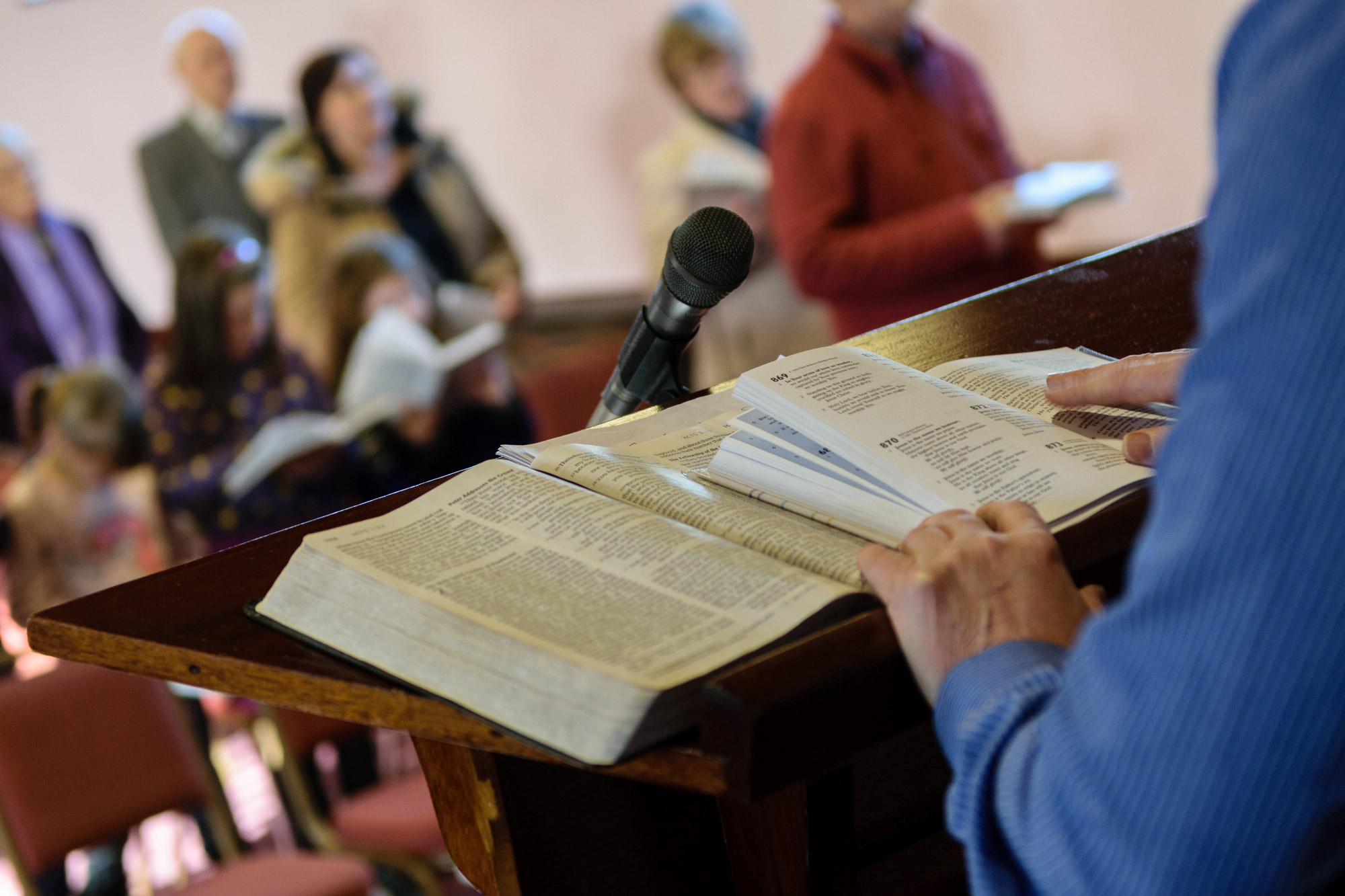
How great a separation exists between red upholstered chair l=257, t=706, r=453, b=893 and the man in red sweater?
1.27m

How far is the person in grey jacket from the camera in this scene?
416 centimetres

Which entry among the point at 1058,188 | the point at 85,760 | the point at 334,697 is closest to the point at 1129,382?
the point at 334,697

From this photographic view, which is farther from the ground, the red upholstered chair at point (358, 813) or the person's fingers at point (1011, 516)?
the person's fingers at point (1011, 516)

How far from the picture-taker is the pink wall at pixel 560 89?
4027 millimetres

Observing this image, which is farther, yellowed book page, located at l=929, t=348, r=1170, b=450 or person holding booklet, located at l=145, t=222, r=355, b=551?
person holding booklet, located at l=145, t=222, r=355, b=551

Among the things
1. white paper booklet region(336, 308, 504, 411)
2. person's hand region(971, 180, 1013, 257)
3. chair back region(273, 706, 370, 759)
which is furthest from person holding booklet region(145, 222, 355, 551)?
person's hand region(971, 180, 1013, 257)

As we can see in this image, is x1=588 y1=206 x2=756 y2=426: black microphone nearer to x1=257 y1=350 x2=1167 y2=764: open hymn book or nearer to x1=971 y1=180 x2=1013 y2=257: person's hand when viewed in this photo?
x1=257 y1=350 x2=1167 y2=764: open hymn book

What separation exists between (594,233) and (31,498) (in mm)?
2719

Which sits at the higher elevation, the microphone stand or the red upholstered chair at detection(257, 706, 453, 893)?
the microphone stand

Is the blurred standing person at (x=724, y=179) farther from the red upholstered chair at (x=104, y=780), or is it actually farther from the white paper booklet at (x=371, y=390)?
the red upholstered chair at (x=104, y=780)

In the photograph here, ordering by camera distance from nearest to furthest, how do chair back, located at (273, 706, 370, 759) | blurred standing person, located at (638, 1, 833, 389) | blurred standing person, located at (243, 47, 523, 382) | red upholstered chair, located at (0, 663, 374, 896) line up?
red upholstered chair, located at (0, 663, 374, 896) < chair back, located at (273, 706, 370, 759) < blurred standing person, located at (638, 1, 833, 389) < blurred standing person, located at (243, 47, 523, 382)

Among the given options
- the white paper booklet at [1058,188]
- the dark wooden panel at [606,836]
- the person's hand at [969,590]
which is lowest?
the dark wooden panel at [606,836]

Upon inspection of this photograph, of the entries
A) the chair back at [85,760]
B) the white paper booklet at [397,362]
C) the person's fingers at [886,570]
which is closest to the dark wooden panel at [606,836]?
the person's fingers at [886,570]

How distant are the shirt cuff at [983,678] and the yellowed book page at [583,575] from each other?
0.07 meters
